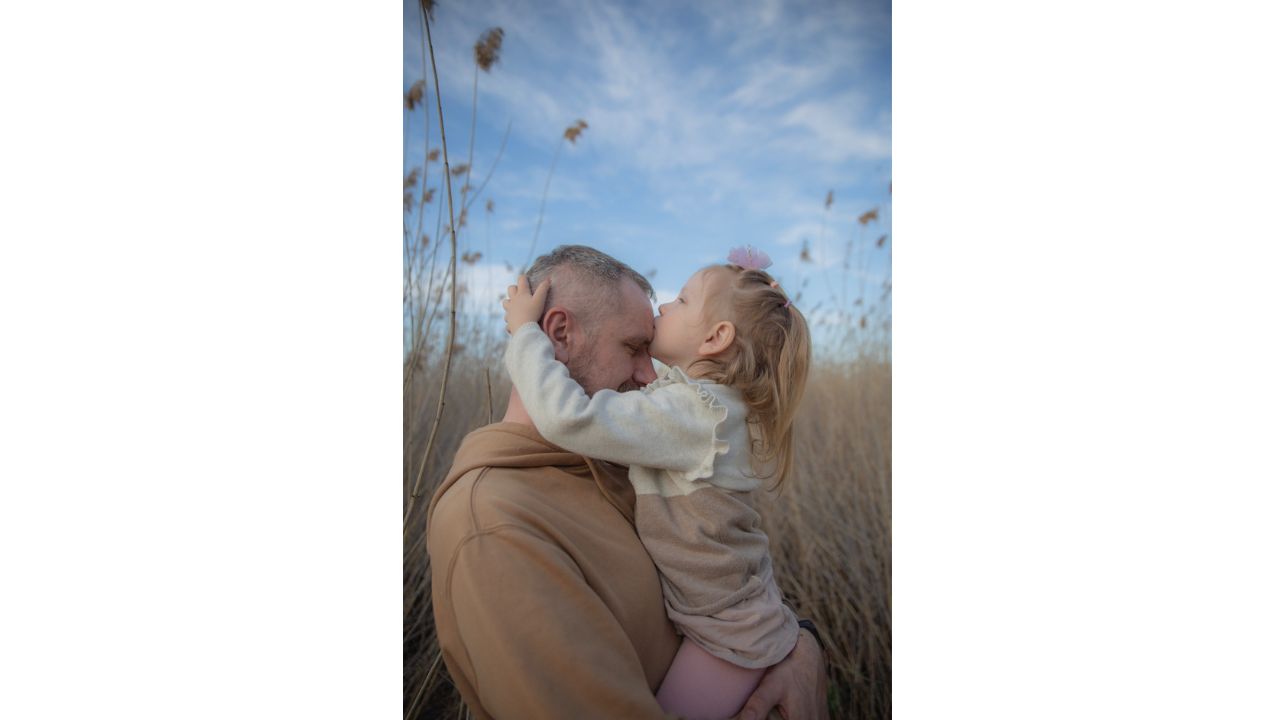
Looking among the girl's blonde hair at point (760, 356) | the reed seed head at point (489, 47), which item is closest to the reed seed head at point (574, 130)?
the reed seed head at point (489, 47)

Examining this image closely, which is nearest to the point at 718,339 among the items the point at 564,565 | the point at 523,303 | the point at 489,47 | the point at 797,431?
the point at 523,303

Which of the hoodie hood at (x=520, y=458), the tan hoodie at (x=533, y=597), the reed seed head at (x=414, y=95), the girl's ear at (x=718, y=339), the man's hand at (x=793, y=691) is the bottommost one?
the man's hand at (x=793, y=691)

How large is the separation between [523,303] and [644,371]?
0.32 meters

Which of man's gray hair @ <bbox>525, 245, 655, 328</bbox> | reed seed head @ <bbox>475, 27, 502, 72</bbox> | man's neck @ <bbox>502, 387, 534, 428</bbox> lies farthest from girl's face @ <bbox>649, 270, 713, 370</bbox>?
reed seed head @ <bbox>475, 27, 502, 72</bbox>

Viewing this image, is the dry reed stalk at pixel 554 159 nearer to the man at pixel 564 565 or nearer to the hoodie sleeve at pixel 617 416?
the man at pixel 564 565

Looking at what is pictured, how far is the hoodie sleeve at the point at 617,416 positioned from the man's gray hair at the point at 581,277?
0.11 meters

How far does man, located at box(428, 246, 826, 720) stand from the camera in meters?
1.39

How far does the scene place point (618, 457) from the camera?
5.24 ft

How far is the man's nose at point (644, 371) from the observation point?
1807mm

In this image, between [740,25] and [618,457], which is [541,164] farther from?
[618,457]

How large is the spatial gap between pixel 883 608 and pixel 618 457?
1.81 meters

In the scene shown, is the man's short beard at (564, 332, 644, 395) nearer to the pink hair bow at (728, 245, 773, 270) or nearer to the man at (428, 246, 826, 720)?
the man at (428, 246, 826, 720)

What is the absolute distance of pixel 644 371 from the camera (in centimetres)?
182
